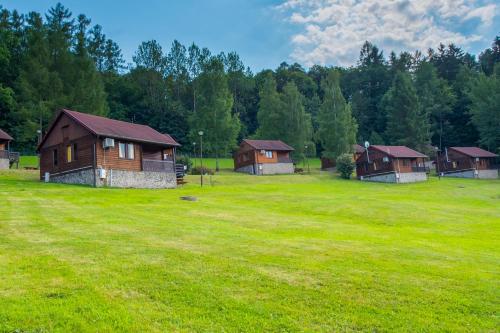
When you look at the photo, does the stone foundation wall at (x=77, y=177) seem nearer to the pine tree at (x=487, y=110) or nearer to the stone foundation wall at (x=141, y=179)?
the stone foundation wall at (x=141, y=179)

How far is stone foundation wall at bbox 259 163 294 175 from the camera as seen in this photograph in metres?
59.5

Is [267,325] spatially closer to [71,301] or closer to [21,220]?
[71,301]

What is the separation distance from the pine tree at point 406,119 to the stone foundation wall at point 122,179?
55.9 metres

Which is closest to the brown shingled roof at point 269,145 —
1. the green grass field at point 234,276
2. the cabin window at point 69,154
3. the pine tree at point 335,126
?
the pine tree at point 335,126

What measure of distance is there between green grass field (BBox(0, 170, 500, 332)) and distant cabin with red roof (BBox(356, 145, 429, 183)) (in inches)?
1548

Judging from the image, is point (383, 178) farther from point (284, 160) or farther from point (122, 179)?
point (122, 179)

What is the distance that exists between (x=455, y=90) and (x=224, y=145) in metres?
59.6

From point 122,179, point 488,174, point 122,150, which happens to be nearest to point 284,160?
point 122,150

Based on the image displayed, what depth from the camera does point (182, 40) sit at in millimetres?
89688

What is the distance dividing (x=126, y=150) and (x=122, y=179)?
8.57 feet

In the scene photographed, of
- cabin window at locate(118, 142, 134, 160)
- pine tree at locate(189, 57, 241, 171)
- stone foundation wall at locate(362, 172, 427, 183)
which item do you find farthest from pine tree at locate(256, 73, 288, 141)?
cabin window at locate(118, 142, 134, 160)

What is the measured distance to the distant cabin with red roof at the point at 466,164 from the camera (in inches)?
2601

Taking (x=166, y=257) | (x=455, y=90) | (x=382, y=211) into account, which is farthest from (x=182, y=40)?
(x=166, y=257)

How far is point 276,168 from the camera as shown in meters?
61.0
